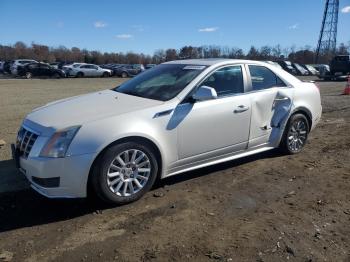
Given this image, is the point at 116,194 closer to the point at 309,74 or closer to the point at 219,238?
the point at 219,238

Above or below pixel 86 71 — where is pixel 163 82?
above

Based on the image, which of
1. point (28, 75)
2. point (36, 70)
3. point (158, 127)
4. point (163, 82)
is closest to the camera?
point (158, 127)

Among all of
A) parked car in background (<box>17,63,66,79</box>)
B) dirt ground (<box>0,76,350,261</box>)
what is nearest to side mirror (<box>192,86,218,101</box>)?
dirt ground (<box>0,76,350,261</box>)

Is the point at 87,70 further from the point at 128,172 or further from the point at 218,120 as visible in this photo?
the point at 128,172

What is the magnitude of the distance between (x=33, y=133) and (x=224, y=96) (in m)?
2.51

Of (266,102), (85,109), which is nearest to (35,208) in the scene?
(85,109)

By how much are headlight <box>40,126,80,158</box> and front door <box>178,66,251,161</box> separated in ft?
4.45

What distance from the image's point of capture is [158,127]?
186 inches

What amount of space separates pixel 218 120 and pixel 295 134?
195 cm

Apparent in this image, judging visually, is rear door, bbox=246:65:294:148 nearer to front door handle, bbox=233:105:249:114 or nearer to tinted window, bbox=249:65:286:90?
tinted window, bbox=249:65:286:90

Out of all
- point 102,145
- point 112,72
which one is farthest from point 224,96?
point 112,72

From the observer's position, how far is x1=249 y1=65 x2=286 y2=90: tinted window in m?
5.93

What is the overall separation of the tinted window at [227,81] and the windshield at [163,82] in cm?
21

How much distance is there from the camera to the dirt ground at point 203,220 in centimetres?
357
